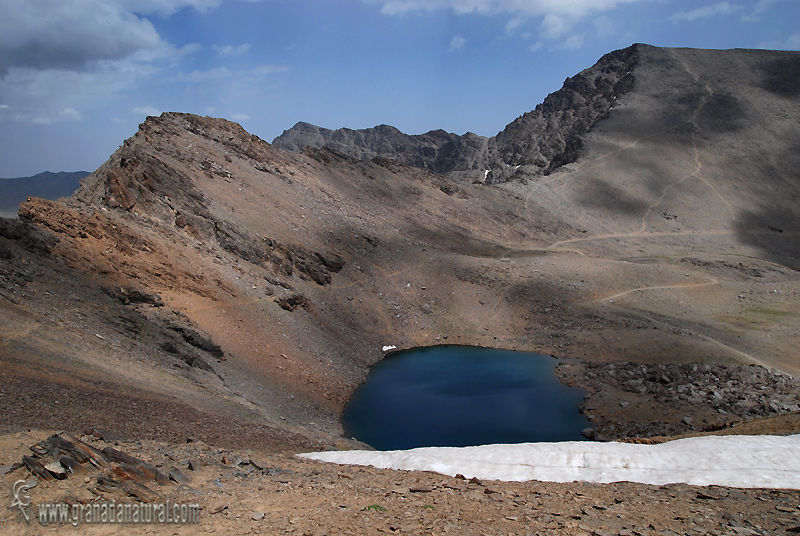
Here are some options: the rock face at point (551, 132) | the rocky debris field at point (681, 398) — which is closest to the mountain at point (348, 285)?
the rocky debris field at point (681, 398)

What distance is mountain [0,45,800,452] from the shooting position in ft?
73.5

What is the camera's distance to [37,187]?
132 m

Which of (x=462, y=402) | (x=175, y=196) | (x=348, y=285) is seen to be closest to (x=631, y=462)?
(x=462, y=402)

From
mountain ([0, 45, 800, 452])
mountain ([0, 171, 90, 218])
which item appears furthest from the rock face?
mountain ([0, 171, 90, 218])

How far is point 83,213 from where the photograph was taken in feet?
105

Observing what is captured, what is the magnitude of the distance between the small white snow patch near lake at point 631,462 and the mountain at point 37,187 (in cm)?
10654

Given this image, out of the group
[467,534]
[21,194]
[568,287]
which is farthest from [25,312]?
[21,194]

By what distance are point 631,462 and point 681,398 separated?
1981cm

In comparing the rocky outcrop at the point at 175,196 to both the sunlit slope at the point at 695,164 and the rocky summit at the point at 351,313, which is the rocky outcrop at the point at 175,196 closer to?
the rocky summit at the point at 351,313

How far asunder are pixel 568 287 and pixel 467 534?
142 feet

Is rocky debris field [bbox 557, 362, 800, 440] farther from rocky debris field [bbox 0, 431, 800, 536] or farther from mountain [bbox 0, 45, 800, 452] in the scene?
rocky debris field [bbox 0, 431, 800, 536]

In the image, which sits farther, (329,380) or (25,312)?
(329,380)

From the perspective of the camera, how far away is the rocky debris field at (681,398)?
29078 mm

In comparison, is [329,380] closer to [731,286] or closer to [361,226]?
[361,226]
